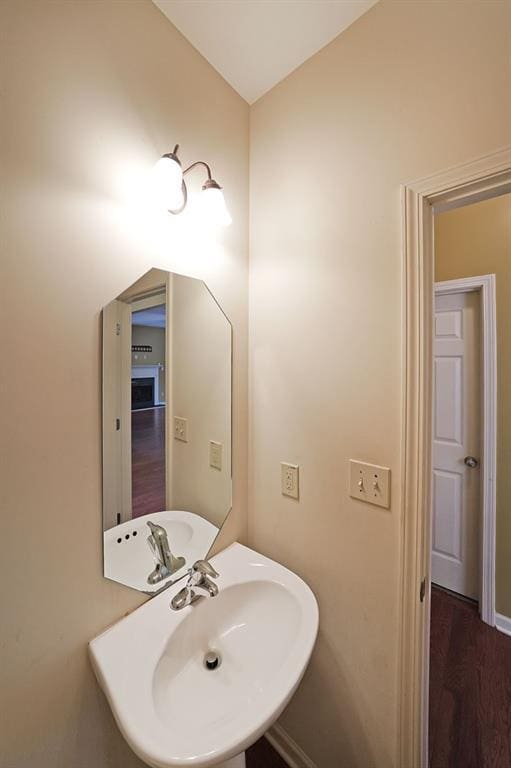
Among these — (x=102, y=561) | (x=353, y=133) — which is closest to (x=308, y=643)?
(x=102, y=561)

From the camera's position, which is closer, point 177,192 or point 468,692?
point 177,192

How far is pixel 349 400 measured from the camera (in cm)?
95

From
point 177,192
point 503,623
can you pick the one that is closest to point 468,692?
point 503,623

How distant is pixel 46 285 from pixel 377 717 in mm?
1590

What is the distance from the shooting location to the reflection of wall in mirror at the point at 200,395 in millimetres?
998

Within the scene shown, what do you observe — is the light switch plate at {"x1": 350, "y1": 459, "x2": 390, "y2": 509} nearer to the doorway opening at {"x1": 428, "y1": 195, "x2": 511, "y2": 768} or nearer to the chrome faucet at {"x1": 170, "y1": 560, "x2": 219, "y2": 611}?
the chrome faucet at {"x1": 170, "y1": 560, "x2": 219, "y2": 611}

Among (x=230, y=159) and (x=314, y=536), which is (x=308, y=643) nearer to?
(x=314, y=536)

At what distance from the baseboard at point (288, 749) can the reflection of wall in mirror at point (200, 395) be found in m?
0.91

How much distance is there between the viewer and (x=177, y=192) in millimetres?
851

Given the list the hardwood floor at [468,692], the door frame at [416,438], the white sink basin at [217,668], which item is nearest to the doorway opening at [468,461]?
the hardwood floor at [468,692]

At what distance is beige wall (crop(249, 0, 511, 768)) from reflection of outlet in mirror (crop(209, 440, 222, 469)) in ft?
0.62

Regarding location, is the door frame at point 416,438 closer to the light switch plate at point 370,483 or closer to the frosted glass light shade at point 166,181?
the light switch plate at point 370,483

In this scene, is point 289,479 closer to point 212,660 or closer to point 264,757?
point 212,660

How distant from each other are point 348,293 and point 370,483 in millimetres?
617
